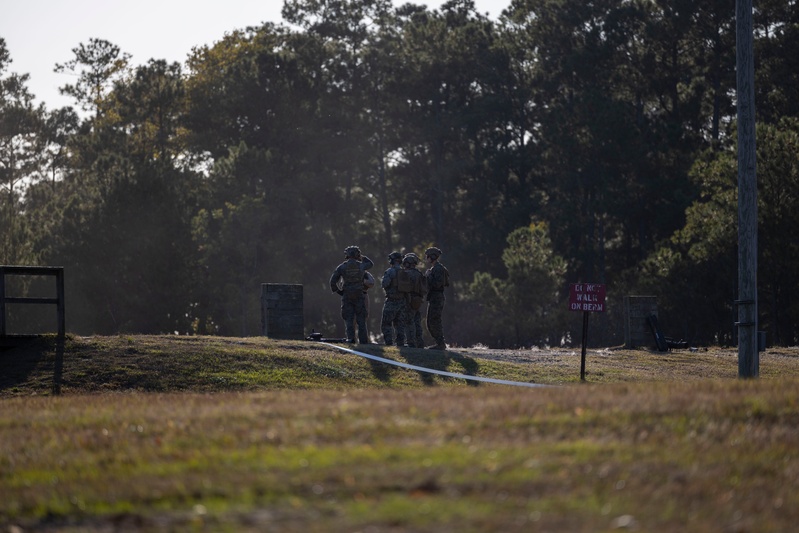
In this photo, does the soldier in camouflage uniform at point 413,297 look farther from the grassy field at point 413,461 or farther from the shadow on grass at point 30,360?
the grassy field at point 413,461

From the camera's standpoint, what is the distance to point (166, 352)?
78.5 feet

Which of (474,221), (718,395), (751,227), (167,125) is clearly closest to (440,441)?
(718,395)

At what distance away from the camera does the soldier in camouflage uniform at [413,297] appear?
93.1ft

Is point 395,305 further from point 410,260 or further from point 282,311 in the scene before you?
point 282,311

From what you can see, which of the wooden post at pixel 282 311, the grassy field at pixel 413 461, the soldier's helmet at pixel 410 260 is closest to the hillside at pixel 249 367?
the wooden post at pixel 282 311

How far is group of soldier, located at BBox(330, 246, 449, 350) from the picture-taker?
2833 cm

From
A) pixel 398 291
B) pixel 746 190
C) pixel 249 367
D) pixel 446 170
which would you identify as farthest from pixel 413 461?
pixel 446 170

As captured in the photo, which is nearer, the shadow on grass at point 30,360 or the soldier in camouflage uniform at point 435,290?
the shadow on grass at point 30,360

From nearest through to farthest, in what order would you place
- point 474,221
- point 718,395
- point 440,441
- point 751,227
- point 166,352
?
point 440,441, point 718,395, point 751,227, point 166,352, point 474,221

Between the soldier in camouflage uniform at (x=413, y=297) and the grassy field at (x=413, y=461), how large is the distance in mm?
12463

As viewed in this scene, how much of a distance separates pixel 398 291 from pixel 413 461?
18.6 metres

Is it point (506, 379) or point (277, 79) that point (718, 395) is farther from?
point (277, 79)

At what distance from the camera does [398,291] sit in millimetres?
28547

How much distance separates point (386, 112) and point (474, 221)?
840 cm
